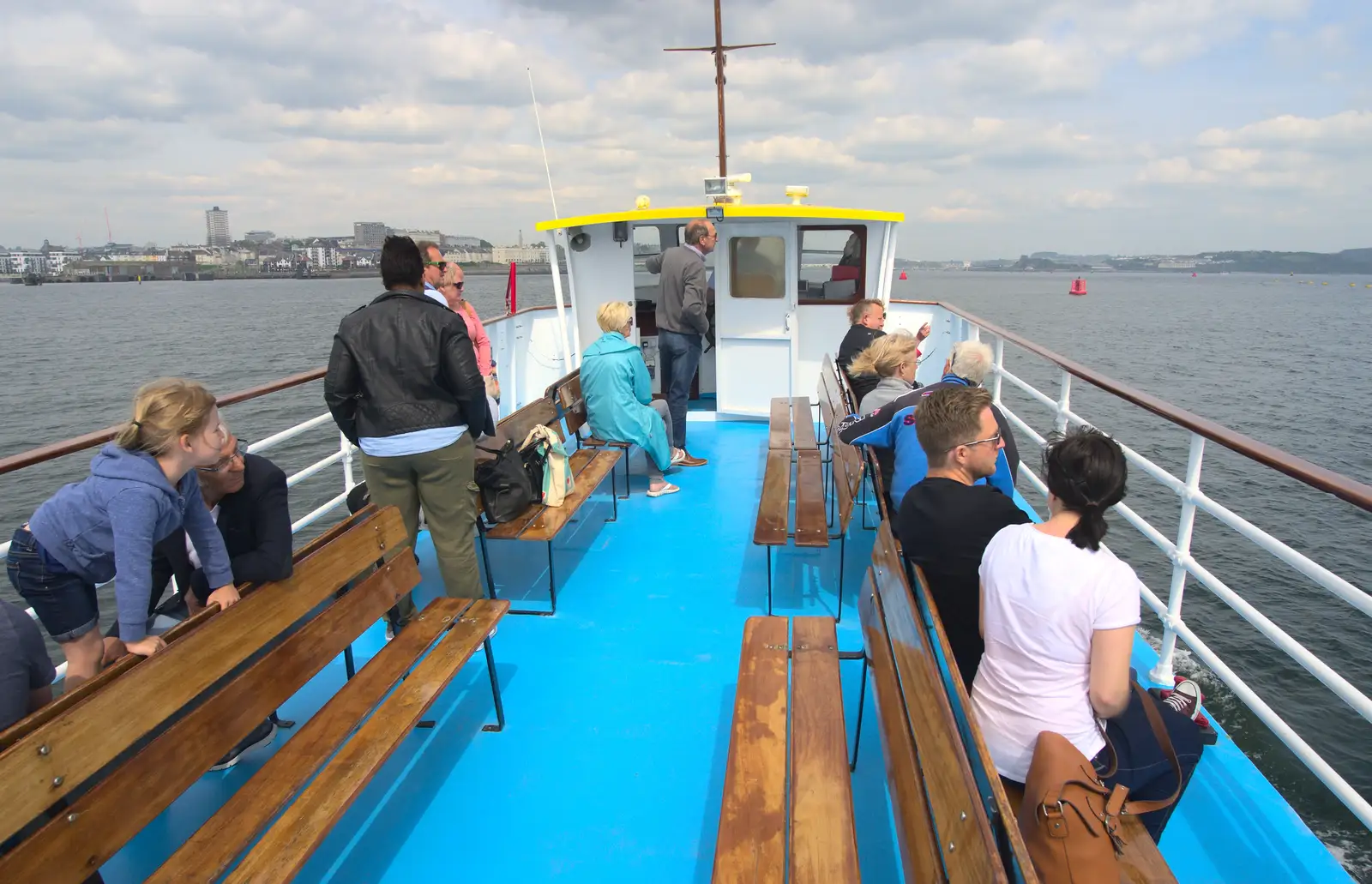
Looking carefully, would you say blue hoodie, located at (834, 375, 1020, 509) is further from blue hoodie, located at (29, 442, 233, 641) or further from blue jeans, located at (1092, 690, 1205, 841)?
blue hoodie, located at (29, 442, 233, 641)

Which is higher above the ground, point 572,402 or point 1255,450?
point 1255,450

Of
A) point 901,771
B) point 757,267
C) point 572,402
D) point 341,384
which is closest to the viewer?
point 901,771

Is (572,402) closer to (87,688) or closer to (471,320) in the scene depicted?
(471,320)

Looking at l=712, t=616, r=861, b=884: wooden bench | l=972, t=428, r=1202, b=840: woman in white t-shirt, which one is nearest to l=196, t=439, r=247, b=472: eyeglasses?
l=712, t=616, r=861, b=884: wooden bench

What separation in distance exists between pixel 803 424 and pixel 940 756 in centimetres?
426

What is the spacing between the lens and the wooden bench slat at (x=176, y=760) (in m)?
1.66

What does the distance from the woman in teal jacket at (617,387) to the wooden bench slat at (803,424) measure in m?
1.08

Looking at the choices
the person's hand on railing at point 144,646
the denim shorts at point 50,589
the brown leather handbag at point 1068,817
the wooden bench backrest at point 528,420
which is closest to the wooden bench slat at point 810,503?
the wooden bench backrest at point 528,420

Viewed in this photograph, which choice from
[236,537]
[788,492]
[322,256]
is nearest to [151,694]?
[236,537]

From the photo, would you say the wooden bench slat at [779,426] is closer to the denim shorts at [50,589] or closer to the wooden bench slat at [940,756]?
the wooden bench slat at [940,756]

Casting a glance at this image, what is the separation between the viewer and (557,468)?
4457mm

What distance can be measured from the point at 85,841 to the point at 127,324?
52.5 meters

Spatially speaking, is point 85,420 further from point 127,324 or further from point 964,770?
point 127,324

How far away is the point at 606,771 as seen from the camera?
9.59ft
